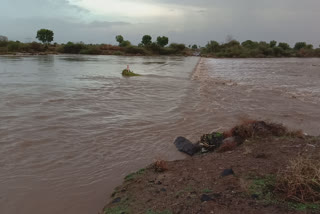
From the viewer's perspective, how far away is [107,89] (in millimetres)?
14727

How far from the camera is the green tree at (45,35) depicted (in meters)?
78.7

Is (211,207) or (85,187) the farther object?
(85,187)

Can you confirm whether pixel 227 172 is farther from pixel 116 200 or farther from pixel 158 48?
pixel 158 48

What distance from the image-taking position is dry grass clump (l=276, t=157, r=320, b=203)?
281 cm

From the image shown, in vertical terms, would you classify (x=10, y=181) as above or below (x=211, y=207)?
below

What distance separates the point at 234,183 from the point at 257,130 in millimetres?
2862

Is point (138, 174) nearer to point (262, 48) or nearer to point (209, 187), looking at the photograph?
point (209, 187)

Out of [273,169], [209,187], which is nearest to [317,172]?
[273,169]

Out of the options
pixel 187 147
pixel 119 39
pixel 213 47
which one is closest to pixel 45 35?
pixel 119 39

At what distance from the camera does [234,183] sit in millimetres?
3369

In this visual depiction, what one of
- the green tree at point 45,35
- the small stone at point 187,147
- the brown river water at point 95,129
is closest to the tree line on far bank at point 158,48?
the green tree at point 45,35

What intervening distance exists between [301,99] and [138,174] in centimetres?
1046

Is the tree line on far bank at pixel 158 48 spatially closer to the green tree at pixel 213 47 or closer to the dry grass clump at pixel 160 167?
the green tree at pixel 213 47

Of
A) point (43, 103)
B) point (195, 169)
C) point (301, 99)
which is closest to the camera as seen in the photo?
point (195, 169)
